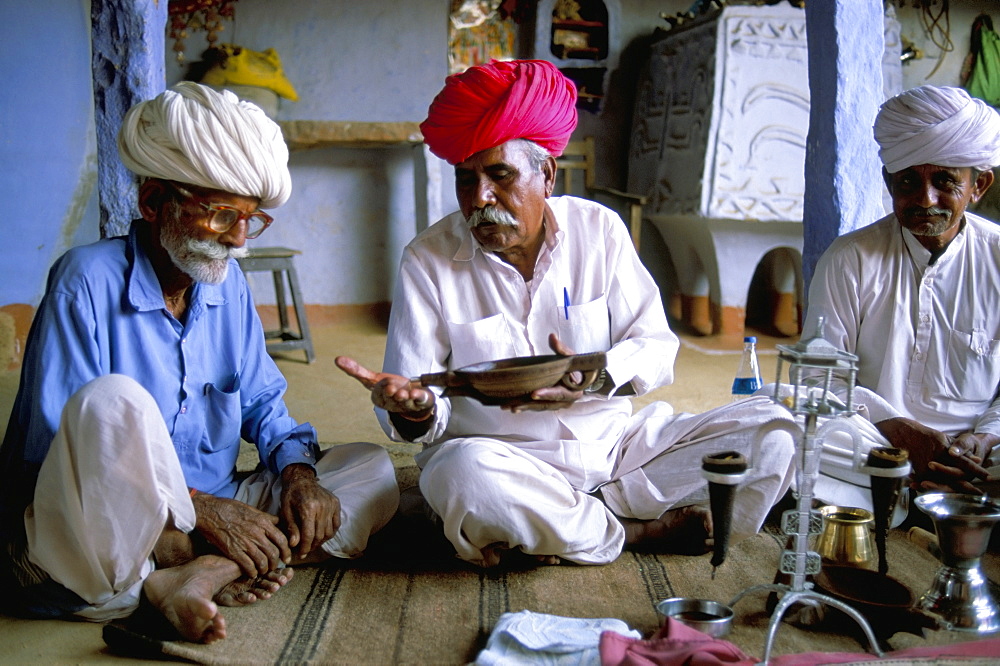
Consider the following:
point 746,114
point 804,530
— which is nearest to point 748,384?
point 804,530

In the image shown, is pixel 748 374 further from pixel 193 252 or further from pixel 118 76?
pixel 118 76

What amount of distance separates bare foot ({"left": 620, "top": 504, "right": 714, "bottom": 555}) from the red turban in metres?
1.29

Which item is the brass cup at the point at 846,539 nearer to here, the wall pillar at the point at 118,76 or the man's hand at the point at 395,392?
the man's hand at the point at 395,392

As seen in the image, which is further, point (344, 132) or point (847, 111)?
point (344, 132)

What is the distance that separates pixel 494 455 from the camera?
8.53 ft

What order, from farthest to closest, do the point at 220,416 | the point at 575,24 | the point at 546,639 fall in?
the point at 575,24 → the point at 220,416 → the point at 546,639

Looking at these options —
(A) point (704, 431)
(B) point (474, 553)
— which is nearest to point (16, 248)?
(B) point (474, 553)

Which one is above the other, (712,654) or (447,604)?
(712,654)

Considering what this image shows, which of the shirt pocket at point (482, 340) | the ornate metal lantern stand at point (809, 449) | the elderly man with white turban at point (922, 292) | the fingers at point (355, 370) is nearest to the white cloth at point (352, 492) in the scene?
the shirt pocket at point (482, 340)

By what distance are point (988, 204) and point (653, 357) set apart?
6845mm

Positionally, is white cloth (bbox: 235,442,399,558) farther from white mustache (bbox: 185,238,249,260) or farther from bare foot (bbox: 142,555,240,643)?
white mustache (bbox: 185,238,249,260)

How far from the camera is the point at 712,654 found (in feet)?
6.37

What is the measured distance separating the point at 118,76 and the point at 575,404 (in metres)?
2.18

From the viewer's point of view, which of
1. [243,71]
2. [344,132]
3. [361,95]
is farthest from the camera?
[361,95]
